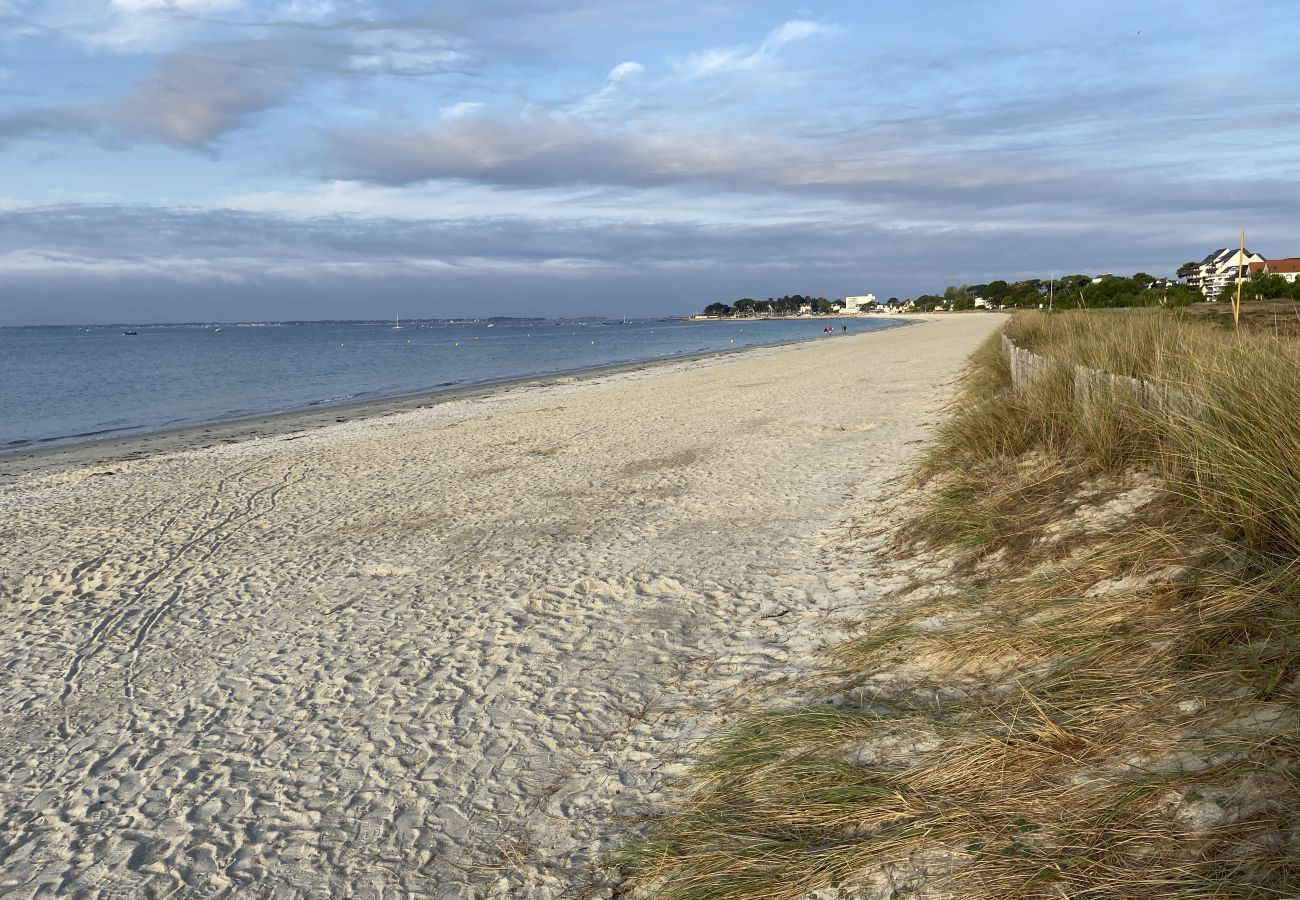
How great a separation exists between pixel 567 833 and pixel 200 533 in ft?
20.6

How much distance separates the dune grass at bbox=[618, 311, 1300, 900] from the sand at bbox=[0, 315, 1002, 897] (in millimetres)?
461

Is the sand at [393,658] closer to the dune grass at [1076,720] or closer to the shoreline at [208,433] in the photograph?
the dune grass at [1076,720]

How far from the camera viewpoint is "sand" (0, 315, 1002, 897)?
3.16 meters

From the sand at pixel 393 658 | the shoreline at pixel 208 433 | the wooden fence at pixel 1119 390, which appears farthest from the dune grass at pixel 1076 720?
the shoreline at pixel 208 433

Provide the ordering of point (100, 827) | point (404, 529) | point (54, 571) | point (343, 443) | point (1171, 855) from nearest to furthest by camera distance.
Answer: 1. point (1171, 855)
2. point (100, 827)
3. point (54, 571)
4. point (404, 529)
5. point (343, 443)

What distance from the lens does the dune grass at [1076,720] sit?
2.27m

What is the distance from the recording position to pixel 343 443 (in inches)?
555

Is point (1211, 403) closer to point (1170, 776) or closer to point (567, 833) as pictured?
point (1170, 776)

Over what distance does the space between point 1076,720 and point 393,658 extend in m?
3.44

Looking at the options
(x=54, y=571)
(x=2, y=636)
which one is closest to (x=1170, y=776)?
(x=2, y=636)

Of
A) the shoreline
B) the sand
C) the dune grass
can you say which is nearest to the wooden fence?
the dune grass

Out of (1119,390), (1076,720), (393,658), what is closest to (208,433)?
(393,658)

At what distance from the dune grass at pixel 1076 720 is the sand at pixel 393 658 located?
1.51 feet

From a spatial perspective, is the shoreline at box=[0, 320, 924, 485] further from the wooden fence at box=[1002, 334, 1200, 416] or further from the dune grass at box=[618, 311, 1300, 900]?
the wooden fence at box=[1002, 334, 1200, 416]
